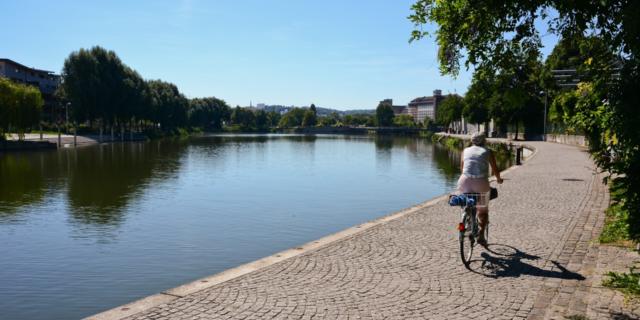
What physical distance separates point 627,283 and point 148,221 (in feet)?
46.4

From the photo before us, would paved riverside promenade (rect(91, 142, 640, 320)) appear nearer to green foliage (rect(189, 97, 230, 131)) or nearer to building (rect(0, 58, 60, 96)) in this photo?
building (rect(0, 58, 60, 96))

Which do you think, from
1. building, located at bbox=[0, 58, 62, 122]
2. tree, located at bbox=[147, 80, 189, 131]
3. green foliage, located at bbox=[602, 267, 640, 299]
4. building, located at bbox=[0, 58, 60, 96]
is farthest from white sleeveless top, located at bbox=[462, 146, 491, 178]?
building, located at bbox=[0, 58, 62, 122]

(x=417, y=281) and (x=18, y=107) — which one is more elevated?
(x=18, y=107)

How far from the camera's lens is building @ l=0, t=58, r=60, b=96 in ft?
332

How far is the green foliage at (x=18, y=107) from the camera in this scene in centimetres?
5288

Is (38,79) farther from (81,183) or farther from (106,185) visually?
(106,185)

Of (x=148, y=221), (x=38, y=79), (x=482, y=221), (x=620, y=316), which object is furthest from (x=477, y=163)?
(x=38, y=79)

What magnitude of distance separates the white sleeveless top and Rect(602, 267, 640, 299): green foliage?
247 cm

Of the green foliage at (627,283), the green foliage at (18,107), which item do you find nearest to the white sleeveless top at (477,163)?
the green foliage at (627,283)

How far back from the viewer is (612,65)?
7328 mm

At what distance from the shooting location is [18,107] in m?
54.4

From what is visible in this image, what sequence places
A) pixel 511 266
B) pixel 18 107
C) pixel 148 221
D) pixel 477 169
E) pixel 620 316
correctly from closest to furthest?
pixel 620 316
pixel 511 266
pixel 477 169
pixel 148 221
pixel 18 107

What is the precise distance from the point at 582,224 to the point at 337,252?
241 inches

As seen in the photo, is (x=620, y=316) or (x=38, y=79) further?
(x=38, y=79)
